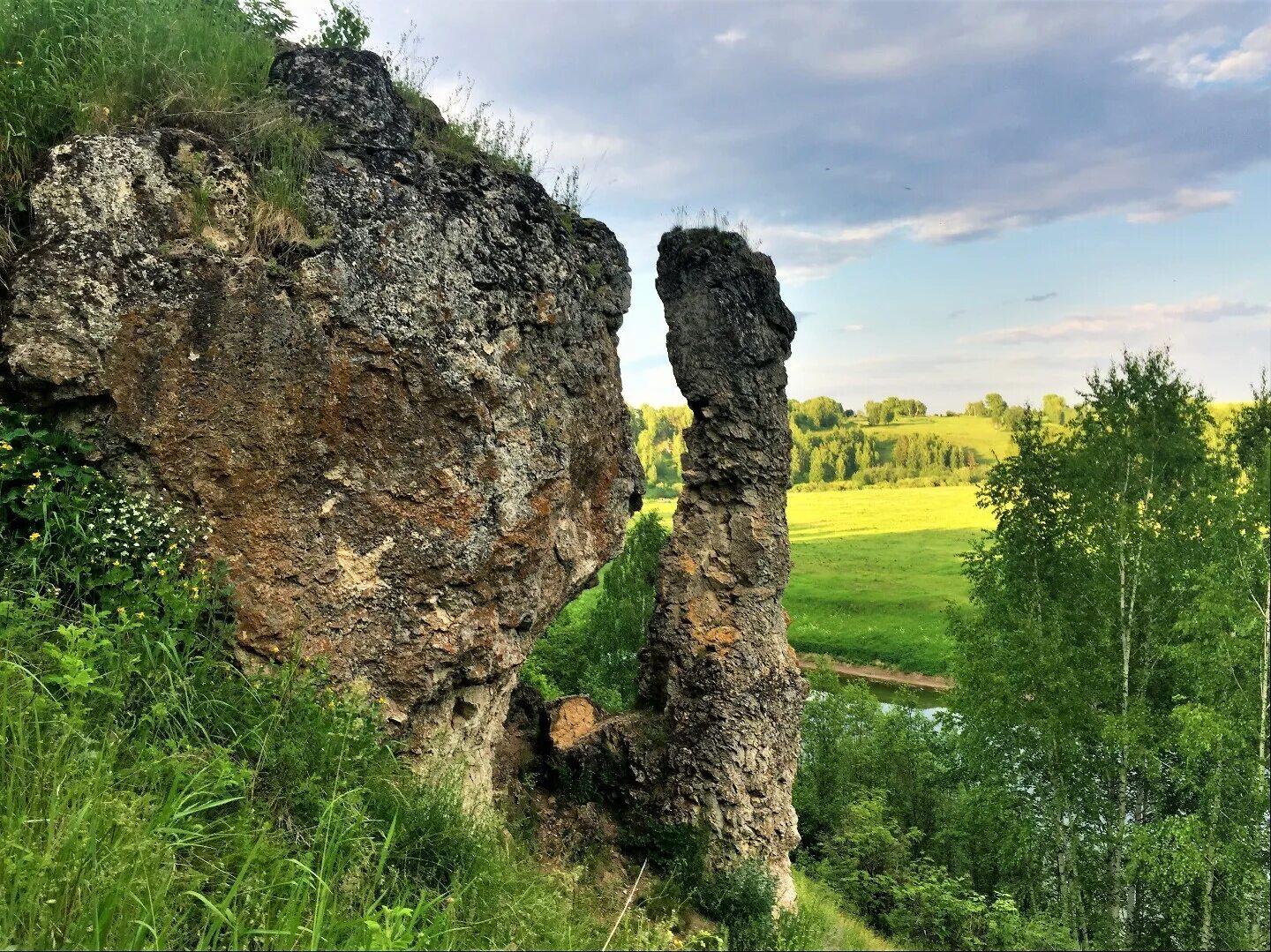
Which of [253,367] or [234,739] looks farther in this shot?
[253,367]

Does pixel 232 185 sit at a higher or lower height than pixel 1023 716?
higher

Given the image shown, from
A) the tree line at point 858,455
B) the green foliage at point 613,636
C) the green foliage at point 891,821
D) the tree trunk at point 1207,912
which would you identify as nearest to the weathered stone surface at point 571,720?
the green foliage at point 891,821

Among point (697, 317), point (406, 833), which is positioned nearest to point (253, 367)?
point (406, 833)

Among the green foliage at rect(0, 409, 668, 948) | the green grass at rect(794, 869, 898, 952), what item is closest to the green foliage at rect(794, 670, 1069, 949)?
the green grass at rect(794, 869, 898, 952)

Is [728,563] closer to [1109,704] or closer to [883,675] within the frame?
[1109,704]

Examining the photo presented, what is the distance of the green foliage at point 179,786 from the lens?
132 inches

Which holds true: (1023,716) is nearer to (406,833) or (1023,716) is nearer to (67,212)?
(406,833)

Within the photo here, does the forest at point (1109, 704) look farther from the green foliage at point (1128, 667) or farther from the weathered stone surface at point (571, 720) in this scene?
the weathered stone surface at point (571, 720)

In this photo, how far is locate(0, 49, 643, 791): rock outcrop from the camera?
5.89m

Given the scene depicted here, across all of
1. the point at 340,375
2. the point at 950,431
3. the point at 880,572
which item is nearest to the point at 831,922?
the point at 340,375

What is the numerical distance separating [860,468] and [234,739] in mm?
117147

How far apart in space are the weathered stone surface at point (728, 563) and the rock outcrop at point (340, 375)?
4730mm

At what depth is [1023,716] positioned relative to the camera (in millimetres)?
16609

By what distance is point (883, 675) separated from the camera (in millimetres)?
42375
